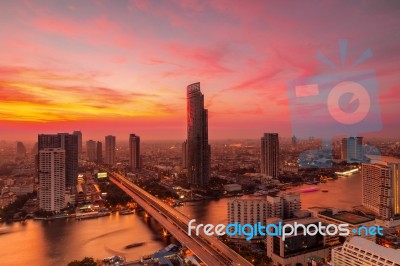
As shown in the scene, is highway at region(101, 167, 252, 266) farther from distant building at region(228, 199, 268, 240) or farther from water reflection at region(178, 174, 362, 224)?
distant building at region(228, 199, 268, 240)

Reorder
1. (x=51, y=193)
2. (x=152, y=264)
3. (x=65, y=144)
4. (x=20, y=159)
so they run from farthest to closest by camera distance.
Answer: (x=20, y=159) < (x=65, y=144) < (x=51, y=193) < (x=152, y=264)

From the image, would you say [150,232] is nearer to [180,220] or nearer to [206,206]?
[180,220]

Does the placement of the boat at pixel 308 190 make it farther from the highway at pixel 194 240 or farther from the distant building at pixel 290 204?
the highway at pixel 194 240

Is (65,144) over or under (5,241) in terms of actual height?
over

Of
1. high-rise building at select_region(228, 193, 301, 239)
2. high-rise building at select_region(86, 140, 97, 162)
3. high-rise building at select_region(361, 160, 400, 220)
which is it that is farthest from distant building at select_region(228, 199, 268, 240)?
high-rise building at select_region(86, 140, 97, 162)

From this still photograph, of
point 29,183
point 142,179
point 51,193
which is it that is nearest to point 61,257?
point 51,193

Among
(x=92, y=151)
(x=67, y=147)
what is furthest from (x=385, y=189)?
(x=92, y=151)

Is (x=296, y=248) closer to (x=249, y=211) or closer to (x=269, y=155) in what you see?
A: (x=249, y=211)

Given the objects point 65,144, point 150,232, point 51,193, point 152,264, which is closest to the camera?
point 152,264
